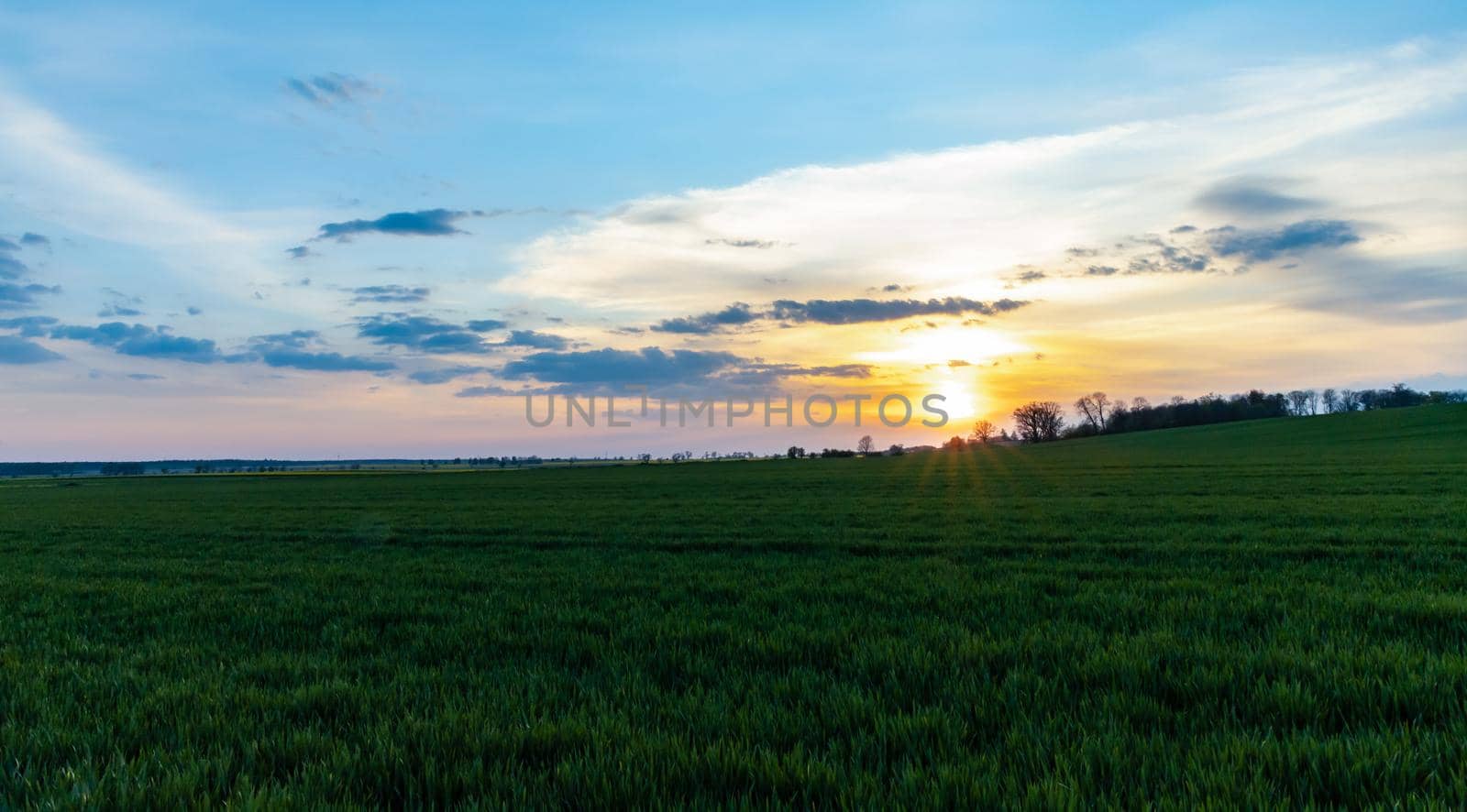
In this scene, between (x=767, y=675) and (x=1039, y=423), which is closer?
(x=767, y=675)

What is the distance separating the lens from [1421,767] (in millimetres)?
3477

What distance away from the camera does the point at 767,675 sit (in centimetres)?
550

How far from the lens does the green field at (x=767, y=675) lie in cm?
363

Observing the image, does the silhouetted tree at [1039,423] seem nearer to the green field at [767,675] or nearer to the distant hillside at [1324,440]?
the distant hillside at [1324,440]

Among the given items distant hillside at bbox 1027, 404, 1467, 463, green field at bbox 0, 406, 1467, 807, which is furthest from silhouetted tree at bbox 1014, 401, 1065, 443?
green field at bbox 0, 406, 1467, 807

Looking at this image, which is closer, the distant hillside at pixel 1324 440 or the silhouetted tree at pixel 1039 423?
the distant hillside at pixel 1324 440

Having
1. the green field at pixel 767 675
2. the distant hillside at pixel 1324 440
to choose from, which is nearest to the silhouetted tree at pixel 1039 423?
the distant hillside at pixel 1324 440

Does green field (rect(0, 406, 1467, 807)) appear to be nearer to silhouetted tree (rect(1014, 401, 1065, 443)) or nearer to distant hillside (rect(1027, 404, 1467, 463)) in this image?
distant hillside (rect(1027, 404, 1467, 463))

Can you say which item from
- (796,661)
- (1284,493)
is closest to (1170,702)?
(796,661)

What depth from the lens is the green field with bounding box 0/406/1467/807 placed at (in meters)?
3.63

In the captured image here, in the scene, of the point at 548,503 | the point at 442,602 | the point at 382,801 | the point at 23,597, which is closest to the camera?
the point at 382,801

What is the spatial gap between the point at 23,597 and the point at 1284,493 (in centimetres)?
3451

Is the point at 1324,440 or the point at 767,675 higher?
the point at 767,675

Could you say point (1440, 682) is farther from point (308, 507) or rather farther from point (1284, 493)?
point (308, 507)
